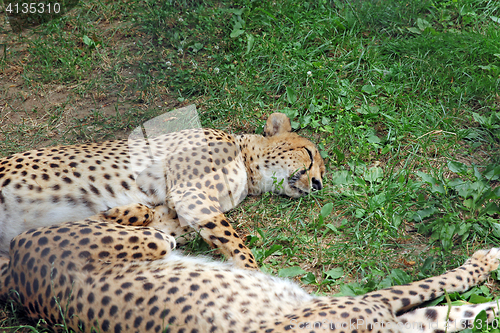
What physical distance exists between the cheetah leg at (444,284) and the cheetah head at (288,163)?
131cm

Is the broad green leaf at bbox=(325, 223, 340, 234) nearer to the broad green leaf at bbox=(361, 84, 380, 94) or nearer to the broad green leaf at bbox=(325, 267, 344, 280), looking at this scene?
the broad green leaf at bbox=(325, 267, 344, 280)

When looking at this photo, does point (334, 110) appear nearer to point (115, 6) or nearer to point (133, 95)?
point (133, 95)

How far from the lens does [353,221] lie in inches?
145

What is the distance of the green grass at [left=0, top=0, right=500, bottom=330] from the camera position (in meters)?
3.42

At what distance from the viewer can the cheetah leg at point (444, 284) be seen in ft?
9.33

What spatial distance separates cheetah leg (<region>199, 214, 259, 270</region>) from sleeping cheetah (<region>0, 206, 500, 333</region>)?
0.22 m

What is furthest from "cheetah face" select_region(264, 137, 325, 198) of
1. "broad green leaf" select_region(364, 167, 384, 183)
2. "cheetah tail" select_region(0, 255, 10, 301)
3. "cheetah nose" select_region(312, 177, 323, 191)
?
"cheetah tail" select_region(0, 255, 10, 301)

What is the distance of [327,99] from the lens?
15.4 feet

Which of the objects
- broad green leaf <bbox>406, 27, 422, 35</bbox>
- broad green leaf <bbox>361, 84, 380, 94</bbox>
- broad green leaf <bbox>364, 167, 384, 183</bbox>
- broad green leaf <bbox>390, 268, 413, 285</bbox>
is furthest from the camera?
broad green leaf <bbox>406, 27, 422, 35</bbox>

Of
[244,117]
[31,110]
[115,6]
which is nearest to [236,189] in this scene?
[244,117]

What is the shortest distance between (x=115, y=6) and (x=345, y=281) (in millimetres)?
4940

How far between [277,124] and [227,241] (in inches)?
54.6

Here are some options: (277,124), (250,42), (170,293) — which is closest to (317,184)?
(277,124)

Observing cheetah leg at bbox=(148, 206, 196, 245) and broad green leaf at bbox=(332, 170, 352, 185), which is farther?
broad green leaf at bbox=(332, 170, 352, 185)
